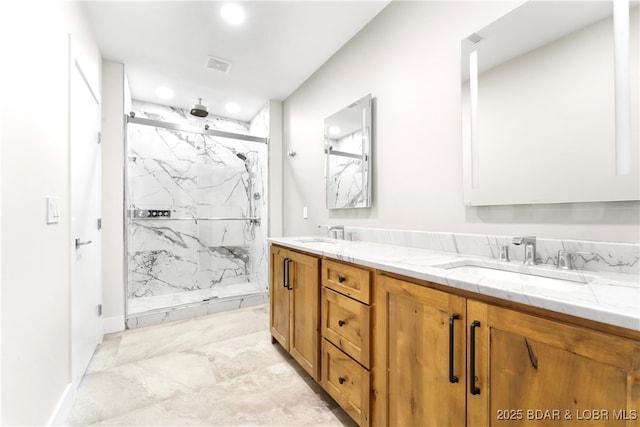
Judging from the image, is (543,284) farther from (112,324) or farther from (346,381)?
(112,324)

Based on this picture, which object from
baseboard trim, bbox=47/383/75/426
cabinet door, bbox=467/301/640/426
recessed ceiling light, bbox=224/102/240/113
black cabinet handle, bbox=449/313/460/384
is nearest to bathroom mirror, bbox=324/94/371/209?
black cabinet handle, bbox=449/313/460/384

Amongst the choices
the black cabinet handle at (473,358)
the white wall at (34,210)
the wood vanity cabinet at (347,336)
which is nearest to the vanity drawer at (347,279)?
the wood vanity cabinet at (347,336)

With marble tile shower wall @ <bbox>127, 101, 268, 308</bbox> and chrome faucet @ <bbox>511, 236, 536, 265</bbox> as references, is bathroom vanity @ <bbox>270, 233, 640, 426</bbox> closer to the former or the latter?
chrome faucet @ <bbox>511, 236, 536, 265</bbox>

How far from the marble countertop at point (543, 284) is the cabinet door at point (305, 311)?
1.08 feet

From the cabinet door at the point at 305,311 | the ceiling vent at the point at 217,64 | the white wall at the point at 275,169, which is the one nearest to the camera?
the cabinet door at the point at 305,311

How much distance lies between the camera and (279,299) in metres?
2.15

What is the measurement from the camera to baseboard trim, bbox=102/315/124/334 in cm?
256

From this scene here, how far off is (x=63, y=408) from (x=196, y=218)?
2464 mm

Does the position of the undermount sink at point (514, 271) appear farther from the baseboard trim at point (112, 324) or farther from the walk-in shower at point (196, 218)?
the baseboard trim at point (112, 324)

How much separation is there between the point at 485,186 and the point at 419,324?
79cm

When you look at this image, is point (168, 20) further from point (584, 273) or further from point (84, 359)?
point (584, 273)

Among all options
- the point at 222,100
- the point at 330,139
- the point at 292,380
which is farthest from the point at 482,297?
the point at 222,100

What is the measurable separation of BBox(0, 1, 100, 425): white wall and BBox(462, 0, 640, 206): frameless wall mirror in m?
1.91

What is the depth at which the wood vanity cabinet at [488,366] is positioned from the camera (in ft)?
1.99
